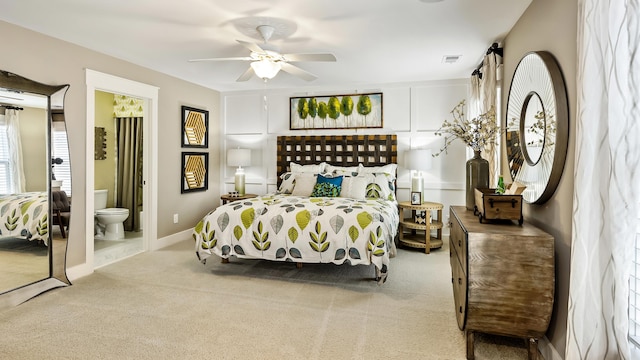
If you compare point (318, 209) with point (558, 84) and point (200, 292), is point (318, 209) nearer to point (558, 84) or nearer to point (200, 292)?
point (200, 292)

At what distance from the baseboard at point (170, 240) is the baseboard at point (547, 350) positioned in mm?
4518

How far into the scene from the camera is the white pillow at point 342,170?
17.2 ft

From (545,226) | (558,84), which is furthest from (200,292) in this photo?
(558,84)

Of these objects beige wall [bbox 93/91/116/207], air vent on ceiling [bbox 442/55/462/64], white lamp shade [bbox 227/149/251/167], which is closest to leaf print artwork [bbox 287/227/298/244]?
white lamp shade [bbox 227/149/251/167]

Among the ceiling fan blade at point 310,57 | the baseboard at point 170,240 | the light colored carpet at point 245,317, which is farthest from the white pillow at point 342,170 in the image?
the baseboard at point 170,240

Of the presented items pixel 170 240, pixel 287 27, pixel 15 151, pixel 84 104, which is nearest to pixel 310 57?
pixel 287 27

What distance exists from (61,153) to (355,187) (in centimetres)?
335

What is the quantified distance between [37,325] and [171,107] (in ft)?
10.8

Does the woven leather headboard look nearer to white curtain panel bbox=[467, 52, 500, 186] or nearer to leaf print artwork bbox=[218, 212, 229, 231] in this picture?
white curtain panel bbox=[467, 52, 500, 186]

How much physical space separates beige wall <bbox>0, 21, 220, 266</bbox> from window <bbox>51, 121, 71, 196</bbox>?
101 mm

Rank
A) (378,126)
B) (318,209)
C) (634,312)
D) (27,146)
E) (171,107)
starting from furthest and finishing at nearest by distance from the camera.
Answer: (378,126)
(171,107)
(318,209)
(27,146)
(634,312)

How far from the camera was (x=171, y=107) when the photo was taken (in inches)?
202

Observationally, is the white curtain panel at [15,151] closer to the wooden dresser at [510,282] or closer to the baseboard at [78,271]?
the baseboard at [78,271]

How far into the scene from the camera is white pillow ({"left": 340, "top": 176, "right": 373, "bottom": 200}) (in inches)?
185
